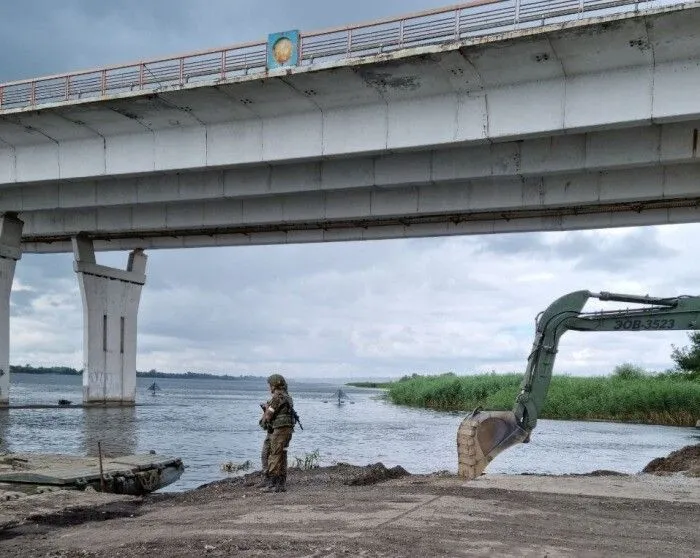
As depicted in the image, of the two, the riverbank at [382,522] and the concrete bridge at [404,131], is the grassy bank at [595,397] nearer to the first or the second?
the concrete bridge at [404,131]

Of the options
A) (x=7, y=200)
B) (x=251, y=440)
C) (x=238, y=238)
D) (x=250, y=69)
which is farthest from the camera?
(x=238, y=238)

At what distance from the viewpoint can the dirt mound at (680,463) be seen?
17891 millimetres

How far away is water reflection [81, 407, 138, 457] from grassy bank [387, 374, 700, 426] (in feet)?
54.5

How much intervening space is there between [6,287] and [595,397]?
99.7 ft

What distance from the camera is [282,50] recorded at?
23.0m

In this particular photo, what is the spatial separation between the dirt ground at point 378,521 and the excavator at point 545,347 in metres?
0.60

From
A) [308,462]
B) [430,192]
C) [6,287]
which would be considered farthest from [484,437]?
[6,287]

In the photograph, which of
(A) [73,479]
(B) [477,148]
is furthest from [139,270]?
(A) [73,479]

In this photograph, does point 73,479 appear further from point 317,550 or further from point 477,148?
point 477,148

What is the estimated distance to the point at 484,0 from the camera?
67.1 ft

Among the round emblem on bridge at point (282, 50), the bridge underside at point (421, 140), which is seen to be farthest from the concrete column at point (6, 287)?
the round emblem on bridge at point (282, 50)

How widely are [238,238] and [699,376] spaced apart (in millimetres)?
29927

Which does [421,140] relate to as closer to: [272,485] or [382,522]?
[272,485]

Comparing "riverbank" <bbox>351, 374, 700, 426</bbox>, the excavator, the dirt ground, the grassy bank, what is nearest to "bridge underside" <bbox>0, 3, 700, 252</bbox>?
the excavator
